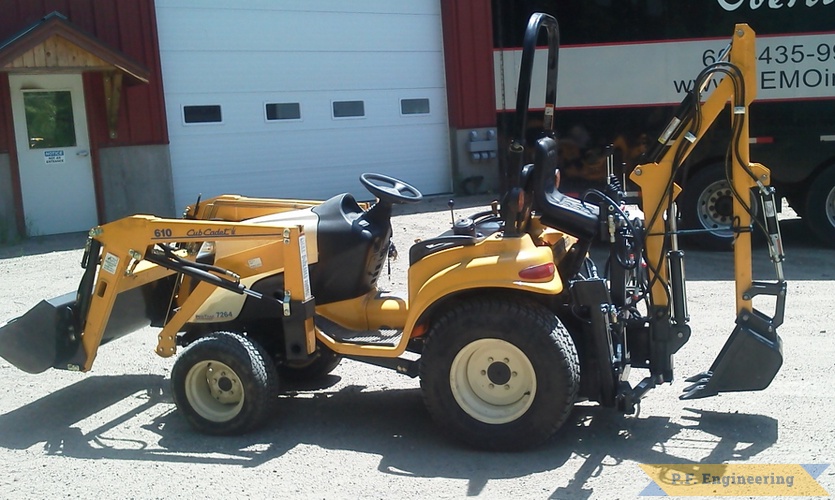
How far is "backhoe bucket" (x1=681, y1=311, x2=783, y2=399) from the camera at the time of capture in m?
4.83

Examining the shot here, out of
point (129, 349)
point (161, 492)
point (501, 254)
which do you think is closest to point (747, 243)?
point (501, 254)

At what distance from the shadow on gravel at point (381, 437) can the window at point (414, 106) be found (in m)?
10.9

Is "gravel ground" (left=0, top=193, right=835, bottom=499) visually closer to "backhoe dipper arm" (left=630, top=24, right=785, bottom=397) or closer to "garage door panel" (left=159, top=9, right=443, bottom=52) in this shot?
"backhoe dipper arm" (left=630, top=24, right=785, bottom=397)

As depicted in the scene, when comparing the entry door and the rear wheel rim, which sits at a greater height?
the entry door

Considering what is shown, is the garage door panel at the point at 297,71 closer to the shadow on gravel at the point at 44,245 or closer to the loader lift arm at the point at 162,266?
the shadow on gravel at the point at 44,245

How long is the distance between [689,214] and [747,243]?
229 inches

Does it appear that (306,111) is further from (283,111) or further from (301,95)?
(283,111)

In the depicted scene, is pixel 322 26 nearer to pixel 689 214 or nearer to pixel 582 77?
pixel 582 77

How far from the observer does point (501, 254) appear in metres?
4.94

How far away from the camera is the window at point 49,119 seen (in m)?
13.3

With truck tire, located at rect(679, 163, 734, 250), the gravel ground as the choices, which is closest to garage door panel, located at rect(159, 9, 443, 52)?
truck tire, located at rect(679, 163, 734, 250)

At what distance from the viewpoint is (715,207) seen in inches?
417
